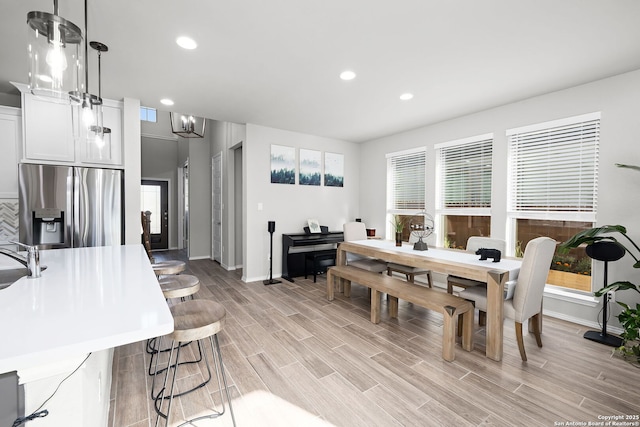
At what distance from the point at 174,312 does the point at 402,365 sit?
1765 mm

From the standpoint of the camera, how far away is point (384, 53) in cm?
247

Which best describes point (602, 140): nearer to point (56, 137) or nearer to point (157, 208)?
point (56, 137)

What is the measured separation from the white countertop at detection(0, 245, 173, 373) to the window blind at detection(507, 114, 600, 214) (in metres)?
4.09

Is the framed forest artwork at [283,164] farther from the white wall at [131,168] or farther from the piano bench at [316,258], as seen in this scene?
the white wall at [131,168]

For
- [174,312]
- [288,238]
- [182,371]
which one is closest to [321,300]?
[288,238]

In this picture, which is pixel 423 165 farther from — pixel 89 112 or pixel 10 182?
pixel 10 182

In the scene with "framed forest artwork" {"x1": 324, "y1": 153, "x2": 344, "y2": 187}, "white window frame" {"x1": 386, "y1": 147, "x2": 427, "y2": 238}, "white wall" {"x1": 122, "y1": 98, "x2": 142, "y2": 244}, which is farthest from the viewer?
"framed forest artwork" {"x1": 324, "y1": 153, "x2": 344, "y2": 187}

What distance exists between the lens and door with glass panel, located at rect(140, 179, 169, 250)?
7598 millimetres

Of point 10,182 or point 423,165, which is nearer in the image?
point 10,182

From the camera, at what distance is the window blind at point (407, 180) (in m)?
4.84

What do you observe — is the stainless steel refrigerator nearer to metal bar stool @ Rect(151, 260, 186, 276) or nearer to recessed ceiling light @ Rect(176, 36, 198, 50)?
metal bar stool @ Rect(151, 260, 186, 276)

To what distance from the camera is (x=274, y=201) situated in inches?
194

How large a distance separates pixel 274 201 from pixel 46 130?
2.98 m

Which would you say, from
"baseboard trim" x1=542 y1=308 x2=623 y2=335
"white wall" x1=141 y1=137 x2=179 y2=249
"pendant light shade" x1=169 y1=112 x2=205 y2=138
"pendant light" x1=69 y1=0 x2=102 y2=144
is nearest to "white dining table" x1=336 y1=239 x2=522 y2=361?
"baseboard trim" x1=542 y1=308 x2=623 y2=335
